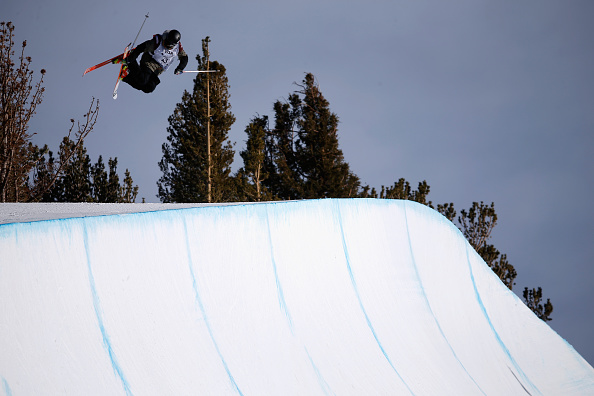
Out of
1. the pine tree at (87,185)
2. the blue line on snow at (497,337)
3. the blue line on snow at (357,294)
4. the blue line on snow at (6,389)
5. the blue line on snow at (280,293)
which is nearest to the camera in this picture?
the blue line on snow at (6,389)

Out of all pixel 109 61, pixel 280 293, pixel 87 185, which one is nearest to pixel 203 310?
pixel 280 293

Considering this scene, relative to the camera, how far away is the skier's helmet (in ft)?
25.0

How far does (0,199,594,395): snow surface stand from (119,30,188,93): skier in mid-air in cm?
319

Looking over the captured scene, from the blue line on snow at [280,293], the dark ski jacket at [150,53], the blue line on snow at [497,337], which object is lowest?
the blue line on snow at [497,337]

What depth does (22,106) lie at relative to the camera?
11.7m

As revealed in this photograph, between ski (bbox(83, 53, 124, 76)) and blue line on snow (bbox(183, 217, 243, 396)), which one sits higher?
ski (bbox(83, 53, 124, 76))

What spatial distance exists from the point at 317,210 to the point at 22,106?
332 inches

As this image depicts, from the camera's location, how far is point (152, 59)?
7875 mm

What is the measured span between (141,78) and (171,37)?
2.53 ft

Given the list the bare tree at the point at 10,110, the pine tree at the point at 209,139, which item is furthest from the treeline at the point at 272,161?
the bare tree at the point at 10,110

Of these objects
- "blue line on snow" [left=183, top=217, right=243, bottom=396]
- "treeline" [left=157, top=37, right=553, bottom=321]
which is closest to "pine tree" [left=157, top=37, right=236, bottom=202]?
"treeline" [left=157, top=37, right=553, bottom=321]

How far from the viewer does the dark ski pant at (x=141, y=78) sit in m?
8.00

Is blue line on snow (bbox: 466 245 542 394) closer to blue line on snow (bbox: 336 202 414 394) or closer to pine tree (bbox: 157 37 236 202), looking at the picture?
blue line on snow (bbox: 336 202 414 394)

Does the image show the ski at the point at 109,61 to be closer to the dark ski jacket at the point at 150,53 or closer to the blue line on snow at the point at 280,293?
the dark ski jacket at the point at 150,53
